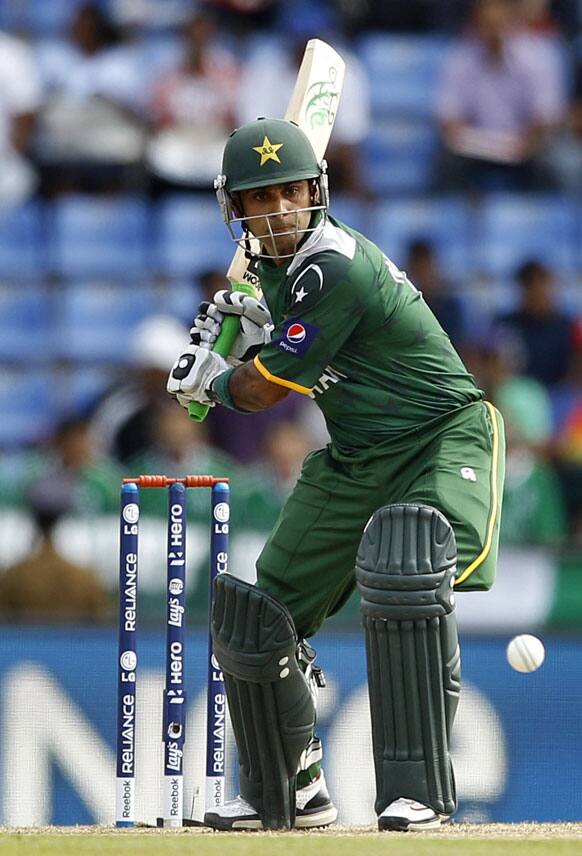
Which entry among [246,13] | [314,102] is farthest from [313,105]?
[246,13]

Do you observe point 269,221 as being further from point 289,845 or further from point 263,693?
point 289,845

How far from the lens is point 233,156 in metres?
3.63

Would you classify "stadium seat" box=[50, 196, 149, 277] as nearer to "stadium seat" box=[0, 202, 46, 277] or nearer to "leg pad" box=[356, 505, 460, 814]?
"stadium seat" box=[0, 202, 46, 277]

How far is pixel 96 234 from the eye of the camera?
841cm

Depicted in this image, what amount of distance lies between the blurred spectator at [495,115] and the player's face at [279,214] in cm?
499

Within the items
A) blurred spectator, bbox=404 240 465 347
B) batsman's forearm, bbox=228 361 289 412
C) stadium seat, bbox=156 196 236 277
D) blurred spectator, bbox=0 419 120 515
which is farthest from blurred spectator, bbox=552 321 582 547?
batsman's forearm, bbox=228 361 289 412

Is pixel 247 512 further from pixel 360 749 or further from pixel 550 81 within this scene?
pixel 550 81

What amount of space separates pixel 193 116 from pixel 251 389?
16.5 feet

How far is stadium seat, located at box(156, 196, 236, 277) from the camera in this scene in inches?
329

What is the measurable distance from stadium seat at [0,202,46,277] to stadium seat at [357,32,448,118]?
202cm

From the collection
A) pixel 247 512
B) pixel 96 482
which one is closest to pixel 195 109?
pixel 96 482

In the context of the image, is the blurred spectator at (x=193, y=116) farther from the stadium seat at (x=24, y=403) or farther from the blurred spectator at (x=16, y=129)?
the stadium seat at (x=24, y=403)

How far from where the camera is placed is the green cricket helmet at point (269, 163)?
3.59 metres

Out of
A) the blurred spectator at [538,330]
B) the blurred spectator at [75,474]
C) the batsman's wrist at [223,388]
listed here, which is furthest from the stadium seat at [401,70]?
the batsman's wrist at [223,388]
